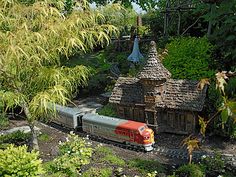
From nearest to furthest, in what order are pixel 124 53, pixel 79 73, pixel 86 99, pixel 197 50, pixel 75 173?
pixel 75 173 → pixel 79 73 → pixel 197 50 → pixel 86 99 → pixel 124 53

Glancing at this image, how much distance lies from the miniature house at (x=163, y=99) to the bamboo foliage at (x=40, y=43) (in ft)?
9.21

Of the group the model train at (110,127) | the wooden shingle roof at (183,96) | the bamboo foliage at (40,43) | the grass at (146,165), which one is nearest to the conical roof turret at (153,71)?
the wooden shingle roof at (183,96)

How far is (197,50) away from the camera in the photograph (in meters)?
14.3

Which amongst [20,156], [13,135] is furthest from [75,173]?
[13,135]

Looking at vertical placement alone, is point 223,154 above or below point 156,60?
below

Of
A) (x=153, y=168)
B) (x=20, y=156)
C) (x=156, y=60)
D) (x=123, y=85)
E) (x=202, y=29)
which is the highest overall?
(x=202, y=29)

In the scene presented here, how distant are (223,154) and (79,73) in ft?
16.5

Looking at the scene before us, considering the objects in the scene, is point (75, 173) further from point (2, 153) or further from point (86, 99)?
point (86, 99)

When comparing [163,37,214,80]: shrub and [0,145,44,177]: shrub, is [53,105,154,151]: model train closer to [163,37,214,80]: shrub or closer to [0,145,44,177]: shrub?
[163,37,214,80]: shrub

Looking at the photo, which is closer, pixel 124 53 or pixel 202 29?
pixel 202 29

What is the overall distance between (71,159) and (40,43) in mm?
3168

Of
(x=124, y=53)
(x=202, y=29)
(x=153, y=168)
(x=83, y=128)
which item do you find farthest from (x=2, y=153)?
(x=124, y=53)

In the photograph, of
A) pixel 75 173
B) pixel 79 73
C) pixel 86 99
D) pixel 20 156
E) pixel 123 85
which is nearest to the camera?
pixel 20 156

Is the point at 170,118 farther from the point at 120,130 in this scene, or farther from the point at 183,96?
the point at 120,130
